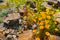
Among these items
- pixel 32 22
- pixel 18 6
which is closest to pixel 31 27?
pixel 32 22

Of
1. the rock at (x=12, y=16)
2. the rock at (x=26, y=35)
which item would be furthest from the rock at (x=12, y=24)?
the rock at (x=26, y=35)

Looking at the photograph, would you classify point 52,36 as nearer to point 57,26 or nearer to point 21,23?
point 57,26

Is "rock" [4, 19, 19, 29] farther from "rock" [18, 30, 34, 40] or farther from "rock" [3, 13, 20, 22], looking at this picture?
"rock" [18, 30, 34, 40]

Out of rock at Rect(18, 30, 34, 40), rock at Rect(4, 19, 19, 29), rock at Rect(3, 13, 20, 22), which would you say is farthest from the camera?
rock at Rect(3, 13, 20, 22)

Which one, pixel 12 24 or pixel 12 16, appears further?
pixel 12 16

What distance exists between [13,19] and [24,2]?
4.10ft

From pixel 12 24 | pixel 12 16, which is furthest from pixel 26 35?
pixel 12 16

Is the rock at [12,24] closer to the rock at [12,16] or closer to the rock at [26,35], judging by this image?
the rock at [12,16]

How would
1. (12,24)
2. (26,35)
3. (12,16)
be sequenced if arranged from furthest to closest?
(12,16) < (12,24) < (26,35)

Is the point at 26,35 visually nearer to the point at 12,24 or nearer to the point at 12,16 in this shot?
the point at 12,24

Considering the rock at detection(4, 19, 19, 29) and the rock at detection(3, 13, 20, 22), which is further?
the rock at detection(3, 13, 20, 22)

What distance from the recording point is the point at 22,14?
299 inches

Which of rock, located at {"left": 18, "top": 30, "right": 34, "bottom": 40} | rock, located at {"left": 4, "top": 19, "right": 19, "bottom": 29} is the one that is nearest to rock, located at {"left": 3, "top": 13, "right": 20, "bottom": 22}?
rock, located at {"left": 4, "top": 19, "right": 19, "bottom": 29}

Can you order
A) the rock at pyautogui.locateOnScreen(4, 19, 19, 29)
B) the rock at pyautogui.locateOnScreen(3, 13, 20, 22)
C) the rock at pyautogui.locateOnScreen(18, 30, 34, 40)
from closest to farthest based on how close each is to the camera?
1. the rock at pyautogui.locateOnScreen(18, 30, 34, 40)
2. the rock at pyautogui.locateOnScreen(4, 19, 19, 29)
3. the rock at pyautogui.locateOnScreen(3, 13, 20, 22)
